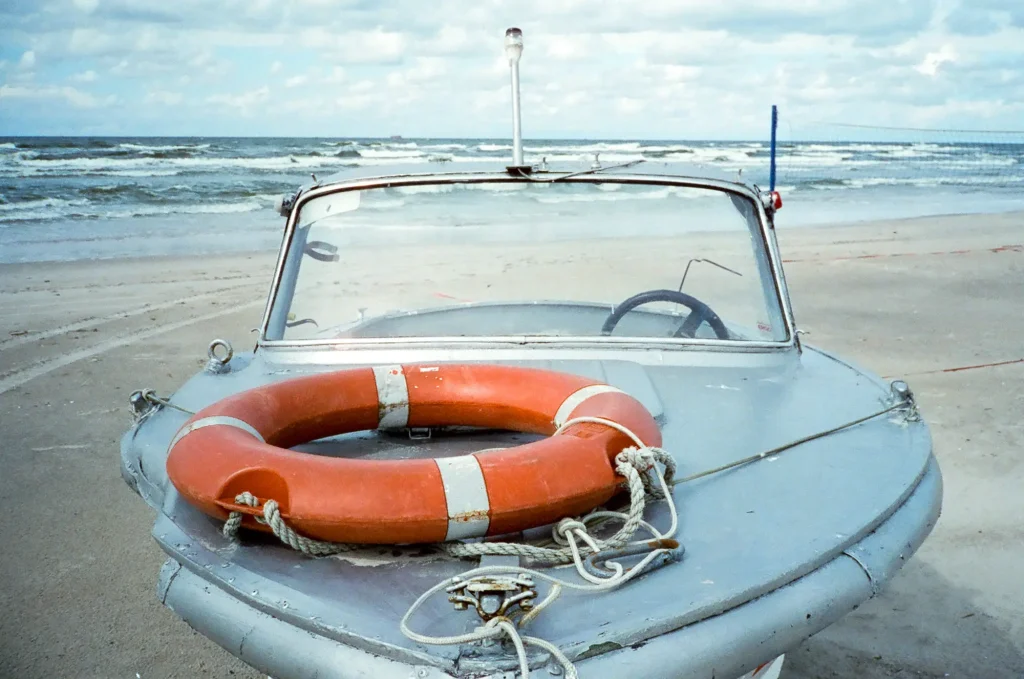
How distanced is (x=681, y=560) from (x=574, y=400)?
0.65 meters

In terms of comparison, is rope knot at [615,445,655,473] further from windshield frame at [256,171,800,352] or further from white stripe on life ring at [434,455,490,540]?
windshield frame at [256,171,800,352]

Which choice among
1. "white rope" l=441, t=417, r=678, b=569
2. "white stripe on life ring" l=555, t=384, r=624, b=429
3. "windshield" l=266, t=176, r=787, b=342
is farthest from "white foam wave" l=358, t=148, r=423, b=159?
"white rope" l=441, t=417, r=678, b=569

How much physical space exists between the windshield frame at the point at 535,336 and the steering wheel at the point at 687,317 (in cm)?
14

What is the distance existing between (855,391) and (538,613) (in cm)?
178

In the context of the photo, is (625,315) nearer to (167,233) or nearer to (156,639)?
(156,639)

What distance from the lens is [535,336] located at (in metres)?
3.12

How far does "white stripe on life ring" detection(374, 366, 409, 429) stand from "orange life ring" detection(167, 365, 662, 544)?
0.64 ft

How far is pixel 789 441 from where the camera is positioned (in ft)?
7.98

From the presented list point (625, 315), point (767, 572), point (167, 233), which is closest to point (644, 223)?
point (625, 315)

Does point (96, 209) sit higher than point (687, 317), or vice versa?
point (687, 317)

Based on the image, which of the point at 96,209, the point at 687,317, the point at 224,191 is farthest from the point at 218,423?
the point at 224,191

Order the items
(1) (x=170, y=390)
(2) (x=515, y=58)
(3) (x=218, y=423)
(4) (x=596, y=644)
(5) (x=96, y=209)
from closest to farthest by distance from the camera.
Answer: (4) (x=596, y=644), (3) (x=218, y=423), (2) (x=515, y=58), (1) (x=170, y=390), (5) (x=96, y=209)

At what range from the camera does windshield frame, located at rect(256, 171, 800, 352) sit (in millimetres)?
3086

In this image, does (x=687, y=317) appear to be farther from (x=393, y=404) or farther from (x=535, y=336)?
(x=393, y=404)
